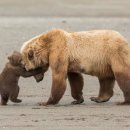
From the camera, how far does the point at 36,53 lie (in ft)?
42.7

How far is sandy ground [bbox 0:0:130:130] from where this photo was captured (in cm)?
1055

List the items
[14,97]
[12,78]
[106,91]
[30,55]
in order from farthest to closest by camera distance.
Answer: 1. [106,91]
2. [30,55]
3. [12,78]
4. [14,97]

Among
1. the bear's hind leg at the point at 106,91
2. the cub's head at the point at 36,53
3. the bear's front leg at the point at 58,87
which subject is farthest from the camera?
the bear's hind leg at the point at 106,91

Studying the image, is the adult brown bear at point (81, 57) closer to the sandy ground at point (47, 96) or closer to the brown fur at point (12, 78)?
the brown fur at point (12, 78)

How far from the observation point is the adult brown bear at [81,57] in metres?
12.6

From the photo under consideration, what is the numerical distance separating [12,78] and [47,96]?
3.30ft

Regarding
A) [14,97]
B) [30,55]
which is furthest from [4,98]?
[30,55]

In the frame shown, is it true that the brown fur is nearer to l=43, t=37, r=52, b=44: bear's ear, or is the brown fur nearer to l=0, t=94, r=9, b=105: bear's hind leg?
l=0, t=94, r=9, b=105: bear's hind leg

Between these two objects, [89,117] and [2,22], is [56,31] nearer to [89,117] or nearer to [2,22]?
[89,117]

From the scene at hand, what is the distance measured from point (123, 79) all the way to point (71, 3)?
17.8 meters

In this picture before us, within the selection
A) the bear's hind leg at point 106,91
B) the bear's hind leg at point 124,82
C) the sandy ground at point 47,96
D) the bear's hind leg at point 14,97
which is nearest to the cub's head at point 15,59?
the bear's hind leg at point 14,97

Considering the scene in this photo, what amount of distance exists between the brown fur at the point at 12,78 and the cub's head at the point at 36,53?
0.34 ft

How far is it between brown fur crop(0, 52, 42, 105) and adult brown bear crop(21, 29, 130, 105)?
12 cm

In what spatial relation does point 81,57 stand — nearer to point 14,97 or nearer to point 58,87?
point 58,87
